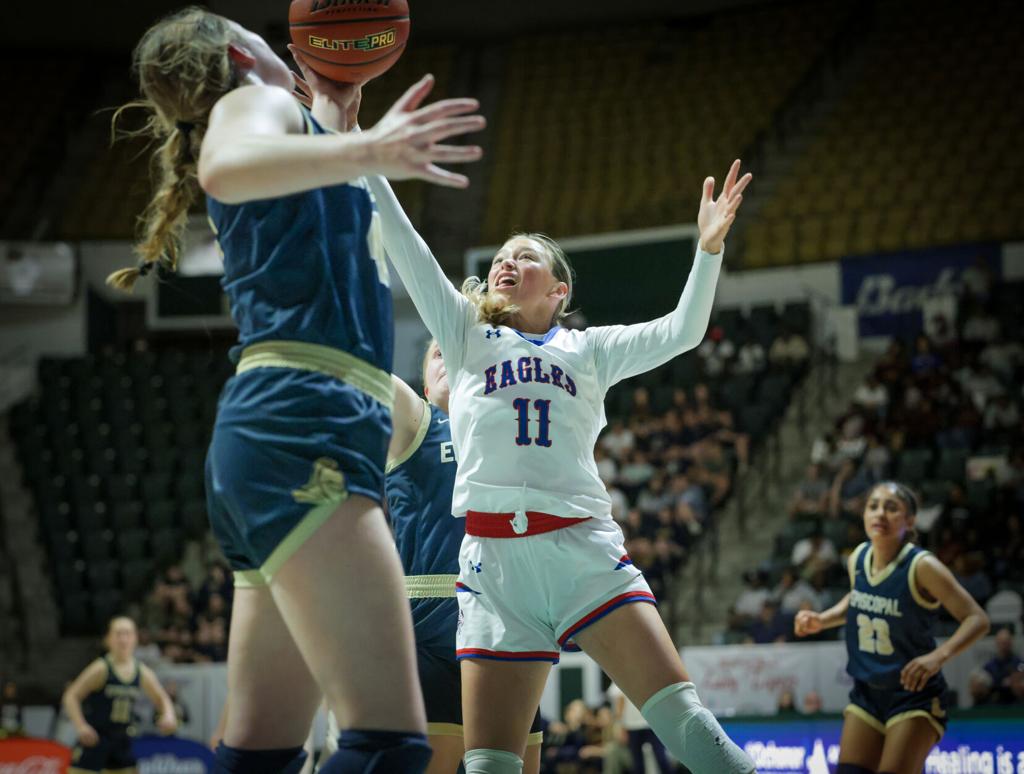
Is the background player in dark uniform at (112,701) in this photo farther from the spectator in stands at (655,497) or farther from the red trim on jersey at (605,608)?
the red trim on jersey at (605,608)

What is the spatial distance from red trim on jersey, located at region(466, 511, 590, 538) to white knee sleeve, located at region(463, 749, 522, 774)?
25.0 inches

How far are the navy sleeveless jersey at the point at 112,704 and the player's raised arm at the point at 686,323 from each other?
23.2ft

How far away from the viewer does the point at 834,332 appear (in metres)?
17.8

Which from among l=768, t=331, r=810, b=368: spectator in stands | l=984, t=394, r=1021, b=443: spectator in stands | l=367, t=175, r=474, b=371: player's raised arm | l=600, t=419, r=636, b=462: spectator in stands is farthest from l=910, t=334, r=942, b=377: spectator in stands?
l=367, t=175, r=474, b=371: player's raised arm

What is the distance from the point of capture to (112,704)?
10008 mm

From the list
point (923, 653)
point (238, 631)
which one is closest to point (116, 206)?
point (923, 653)

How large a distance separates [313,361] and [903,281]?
1606 centimetres

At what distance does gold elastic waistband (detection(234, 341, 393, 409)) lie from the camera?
255 centimetres

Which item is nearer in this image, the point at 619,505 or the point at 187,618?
the point at 619,505

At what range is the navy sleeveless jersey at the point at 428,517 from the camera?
177 inches

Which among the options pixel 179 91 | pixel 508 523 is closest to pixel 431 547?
pixel 508 523

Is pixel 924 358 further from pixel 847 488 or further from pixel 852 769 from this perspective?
pixel 852 769

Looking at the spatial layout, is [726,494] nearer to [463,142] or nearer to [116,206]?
[463,142]

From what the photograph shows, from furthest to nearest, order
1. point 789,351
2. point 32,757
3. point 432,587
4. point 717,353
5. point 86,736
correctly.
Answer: point 717,353, point 789,351, point 32,757, point 86,736, point 432,587
